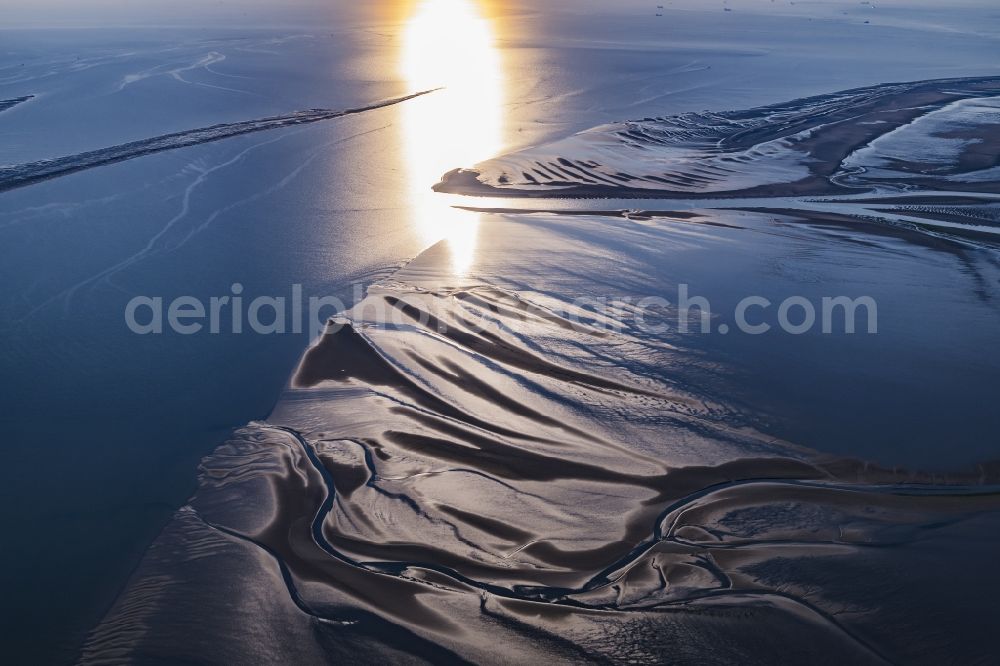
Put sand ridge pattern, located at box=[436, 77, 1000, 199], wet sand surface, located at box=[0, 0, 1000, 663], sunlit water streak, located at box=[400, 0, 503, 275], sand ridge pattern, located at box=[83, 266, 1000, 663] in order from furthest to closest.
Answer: sand ridge pattern, located at box=[436, 77, 1000, 199] < sunlit water streak, located at box=[400, 0, 503, 275] < wet sand surface, located at box=[0, 0, 1000, 663] < sand ridge pattern, located at box=[83, 266, 1000, 663]

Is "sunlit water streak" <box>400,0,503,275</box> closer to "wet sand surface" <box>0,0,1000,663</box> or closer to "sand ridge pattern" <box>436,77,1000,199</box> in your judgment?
"wet sand surface" <box>0,0,1000,663</box>

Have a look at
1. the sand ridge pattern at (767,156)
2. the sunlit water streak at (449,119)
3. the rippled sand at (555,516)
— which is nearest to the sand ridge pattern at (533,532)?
the rippled sand at (555,516)

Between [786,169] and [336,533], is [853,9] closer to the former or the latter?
[786,169]

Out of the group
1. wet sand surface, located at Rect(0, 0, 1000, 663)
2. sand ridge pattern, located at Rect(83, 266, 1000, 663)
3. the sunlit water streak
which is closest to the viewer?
sand ridge pattern, located at Rect(83, 266, 1000, 663)

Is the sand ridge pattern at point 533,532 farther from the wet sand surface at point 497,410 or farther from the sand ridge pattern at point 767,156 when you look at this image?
the sand ridge pattern at point 767,156

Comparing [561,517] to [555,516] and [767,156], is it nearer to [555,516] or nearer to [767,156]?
[555,516]

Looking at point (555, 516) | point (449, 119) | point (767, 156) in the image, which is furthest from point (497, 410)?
point (449, 119)

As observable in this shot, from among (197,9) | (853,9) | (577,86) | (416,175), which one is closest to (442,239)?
(416,175)

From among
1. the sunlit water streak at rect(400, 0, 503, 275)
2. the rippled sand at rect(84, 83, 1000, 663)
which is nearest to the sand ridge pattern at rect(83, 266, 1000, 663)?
the rippled sand at rect(84, 83, 1000, 663)

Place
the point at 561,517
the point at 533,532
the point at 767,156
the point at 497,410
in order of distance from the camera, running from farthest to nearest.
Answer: the point at 767,156 → the point at 497,410 → the point at 561,517 → the point at 533,532
